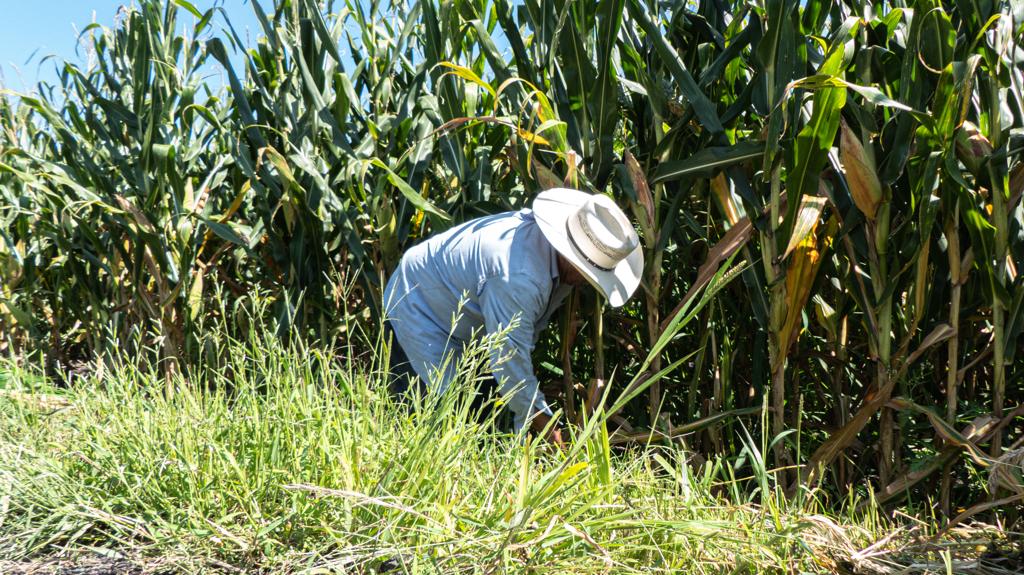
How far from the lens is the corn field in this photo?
250 cm

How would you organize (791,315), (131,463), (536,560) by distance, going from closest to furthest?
1. (536,560)
2. (131,463)
3. (791,315)

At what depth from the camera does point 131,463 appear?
79.7 inches

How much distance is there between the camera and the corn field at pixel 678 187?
250 cm

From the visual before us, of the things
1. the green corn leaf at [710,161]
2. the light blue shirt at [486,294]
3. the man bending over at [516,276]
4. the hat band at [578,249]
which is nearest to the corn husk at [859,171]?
the green corn leaf at [710,161]

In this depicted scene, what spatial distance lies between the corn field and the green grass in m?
0.32

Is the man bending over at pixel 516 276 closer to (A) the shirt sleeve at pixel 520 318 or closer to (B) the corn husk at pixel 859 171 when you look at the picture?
(A) the shirt sleeve at pixel 520 318

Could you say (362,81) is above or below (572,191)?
above

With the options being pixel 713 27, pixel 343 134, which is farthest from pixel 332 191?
pixel 713 27

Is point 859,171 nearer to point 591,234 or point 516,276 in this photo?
point 591,234

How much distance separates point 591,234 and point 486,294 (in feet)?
1.23

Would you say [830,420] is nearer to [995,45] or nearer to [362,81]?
[995,45]

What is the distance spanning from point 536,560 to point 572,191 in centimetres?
130

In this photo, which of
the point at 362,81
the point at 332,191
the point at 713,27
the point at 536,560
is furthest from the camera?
the point at 362,81

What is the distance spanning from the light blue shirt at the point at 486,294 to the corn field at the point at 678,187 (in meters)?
0.22
